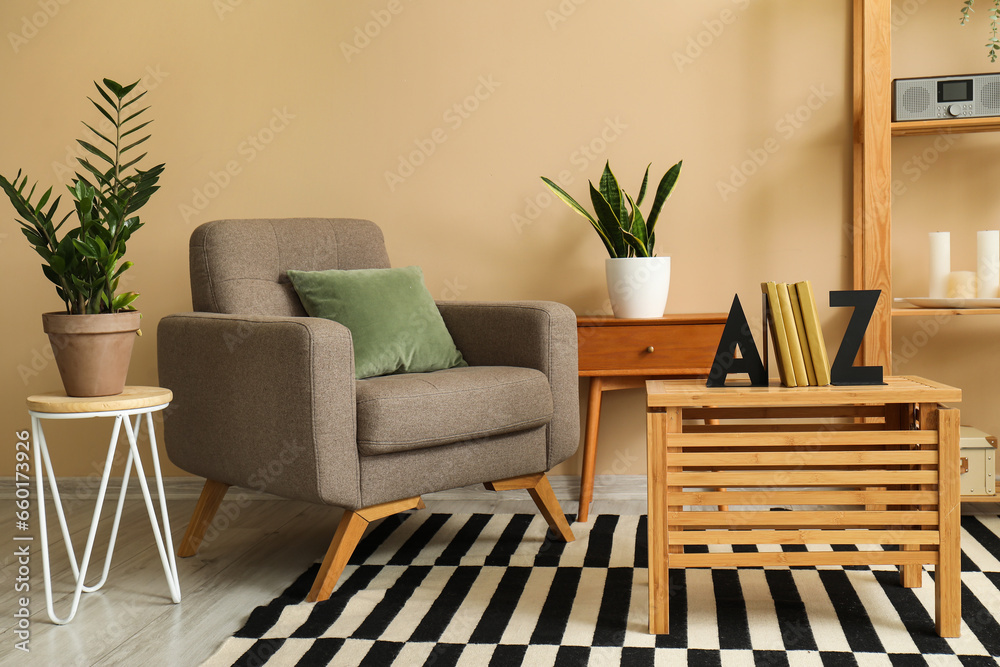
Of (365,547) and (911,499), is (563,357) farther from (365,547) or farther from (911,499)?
(911,499)

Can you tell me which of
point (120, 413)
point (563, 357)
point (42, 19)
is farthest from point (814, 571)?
point (42, 19)

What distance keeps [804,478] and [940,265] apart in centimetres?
114

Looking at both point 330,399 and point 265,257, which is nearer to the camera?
point 330,399

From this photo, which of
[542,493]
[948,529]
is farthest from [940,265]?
[542,493]

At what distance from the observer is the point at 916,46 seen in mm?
2514

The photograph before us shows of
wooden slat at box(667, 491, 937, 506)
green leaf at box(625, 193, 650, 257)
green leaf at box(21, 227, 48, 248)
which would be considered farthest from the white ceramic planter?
green leaf at box(21, 227, 48, 248)

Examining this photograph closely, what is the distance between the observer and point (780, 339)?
1.63 metres

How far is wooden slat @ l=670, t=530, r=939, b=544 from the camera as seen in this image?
61.4 inches

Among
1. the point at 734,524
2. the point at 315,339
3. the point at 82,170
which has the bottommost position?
the point at 734,524

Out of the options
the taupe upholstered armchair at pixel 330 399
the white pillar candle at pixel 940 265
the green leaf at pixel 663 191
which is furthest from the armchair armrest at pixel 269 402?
the white pillar candle at pixel 940 265

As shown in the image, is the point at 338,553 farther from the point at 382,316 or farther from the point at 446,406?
the point at 382,316

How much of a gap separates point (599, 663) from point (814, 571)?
2.31 feet

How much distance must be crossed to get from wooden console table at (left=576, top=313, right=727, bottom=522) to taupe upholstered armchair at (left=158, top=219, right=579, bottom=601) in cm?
22

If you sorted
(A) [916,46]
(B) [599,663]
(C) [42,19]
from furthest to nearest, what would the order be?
(C) [42,19] → (A) [916,46] → (B) [599,663]
